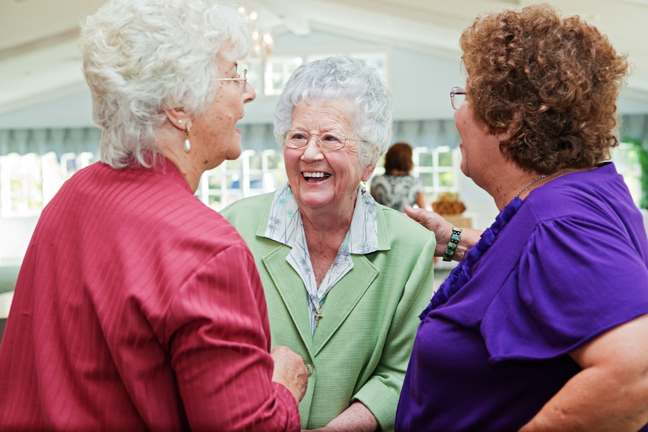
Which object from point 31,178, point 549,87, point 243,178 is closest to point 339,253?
point 549,87

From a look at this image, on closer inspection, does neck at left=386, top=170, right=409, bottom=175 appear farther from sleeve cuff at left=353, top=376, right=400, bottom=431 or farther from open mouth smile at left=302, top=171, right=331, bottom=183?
sleeve cuff at left=353, top=376, right=400, bottom=431

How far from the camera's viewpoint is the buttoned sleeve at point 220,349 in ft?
2.88

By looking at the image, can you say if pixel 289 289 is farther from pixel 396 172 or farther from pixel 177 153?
pixel 396 172

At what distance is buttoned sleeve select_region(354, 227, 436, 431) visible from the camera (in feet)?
4.86

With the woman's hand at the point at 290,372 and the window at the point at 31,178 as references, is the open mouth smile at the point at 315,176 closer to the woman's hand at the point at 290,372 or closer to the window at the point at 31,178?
the woman's hand at the point at 290,372

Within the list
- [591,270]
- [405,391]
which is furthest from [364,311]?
[591,270]

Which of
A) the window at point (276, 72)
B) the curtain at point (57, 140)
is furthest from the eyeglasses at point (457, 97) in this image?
the curtain at point (57, 140)

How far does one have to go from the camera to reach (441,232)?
5.89 feet

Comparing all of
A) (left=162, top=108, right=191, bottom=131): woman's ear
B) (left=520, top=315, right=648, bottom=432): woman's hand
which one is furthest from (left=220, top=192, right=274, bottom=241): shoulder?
(left=520, top=315, right=648, bottom=432): woman's hand

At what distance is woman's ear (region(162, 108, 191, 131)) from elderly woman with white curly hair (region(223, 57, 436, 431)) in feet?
2.04

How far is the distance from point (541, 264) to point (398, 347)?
2.25ft

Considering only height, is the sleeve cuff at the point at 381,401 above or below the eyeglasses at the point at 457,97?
below

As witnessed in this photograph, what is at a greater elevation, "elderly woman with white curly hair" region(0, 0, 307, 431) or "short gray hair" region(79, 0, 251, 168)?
"short gray hair" region(79, 0, 251, 168)

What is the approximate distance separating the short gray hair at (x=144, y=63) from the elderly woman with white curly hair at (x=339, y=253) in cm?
63
